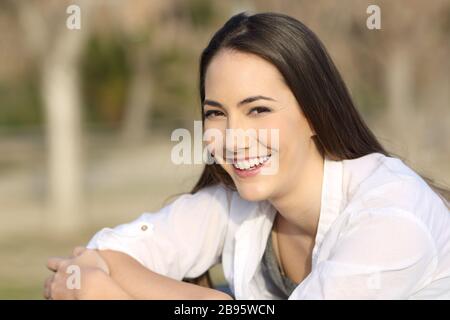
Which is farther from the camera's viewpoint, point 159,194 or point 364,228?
point 159,194

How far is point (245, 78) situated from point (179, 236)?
0.68 metres

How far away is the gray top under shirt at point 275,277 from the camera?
102 inches

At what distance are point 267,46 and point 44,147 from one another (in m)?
16.4

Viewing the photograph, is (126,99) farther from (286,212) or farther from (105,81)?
(286,212)

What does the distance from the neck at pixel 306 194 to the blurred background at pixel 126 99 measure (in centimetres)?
53

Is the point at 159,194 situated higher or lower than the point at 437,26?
lower

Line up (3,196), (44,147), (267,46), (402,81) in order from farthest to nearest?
(44,147) < (402,81) < (3,196) < (267,46)

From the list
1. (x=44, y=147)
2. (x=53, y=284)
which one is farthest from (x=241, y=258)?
(x=44, y=147)

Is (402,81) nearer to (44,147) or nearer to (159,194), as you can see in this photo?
(159,194)

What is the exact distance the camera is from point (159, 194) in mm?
→ 11789

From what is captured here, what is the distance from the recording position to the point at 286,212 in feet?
8.04

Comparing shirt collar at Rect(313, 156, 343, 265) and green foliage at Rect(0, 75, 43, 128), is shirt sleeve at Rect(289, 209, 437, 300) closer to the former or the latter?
shirt collar at Rect(313, 156, 343, 265)

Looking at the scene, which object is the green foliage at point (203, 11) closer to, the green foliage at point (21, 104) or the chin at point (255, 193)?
the green foliage at point (21, 104)

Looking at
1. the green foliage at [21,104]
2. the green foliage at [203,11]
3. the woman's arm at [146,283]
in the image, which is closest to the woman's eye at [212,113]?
the woman's arm at [146,283]
